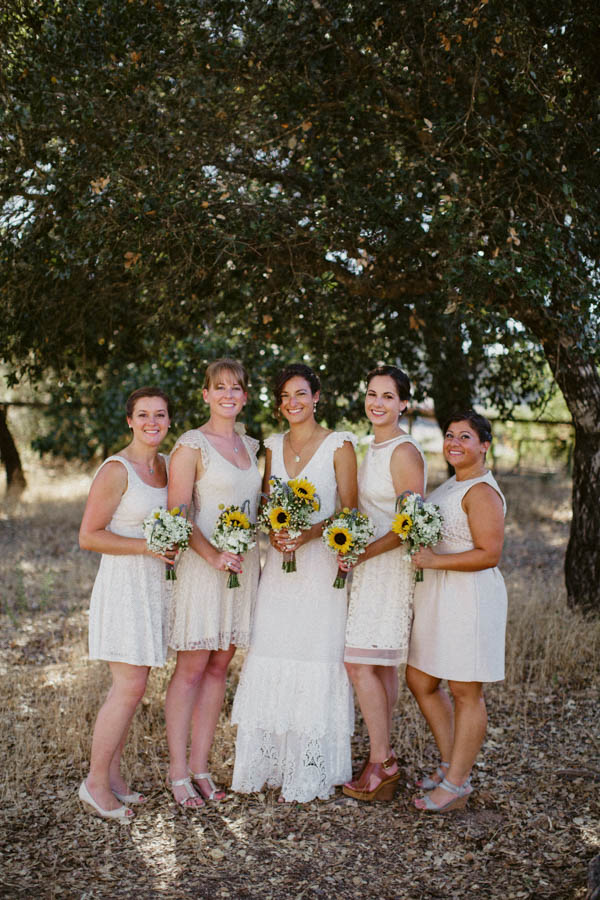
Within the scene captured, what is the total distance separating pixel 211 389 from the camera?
14.6 feet

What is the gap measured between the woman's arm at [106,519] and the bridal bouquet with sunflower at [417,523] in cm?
129

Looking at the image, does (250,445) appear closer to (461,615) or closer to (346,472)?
(346,472)

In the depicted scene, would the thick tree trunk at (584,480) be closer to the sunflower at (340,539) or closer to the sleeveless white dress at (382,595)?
the sleeveless white dress at (382,595)

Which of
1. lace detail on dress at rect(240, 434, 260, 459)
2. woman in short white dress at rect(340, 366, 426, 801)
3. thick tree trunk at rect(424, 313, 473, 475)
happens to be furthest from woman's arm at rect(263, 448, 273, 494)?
thick tree trunk at rect(424, 313, 473, 475)

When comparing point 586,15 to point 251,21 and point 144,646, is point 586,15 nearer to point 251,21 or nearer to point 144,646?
point 251,21

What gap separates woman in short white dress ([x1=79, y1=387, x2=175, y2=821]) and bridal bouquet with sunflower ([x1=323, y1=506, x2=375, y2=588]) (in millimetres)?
939

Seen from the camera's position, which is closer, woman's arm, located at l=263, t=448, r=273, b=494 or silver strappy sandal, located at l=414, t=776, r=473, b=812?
silver strappy sandal, located at l=414, t=776, r=473, b=812

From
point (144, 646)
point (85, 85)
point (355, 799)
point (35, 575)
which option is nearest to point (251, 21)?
point (85, 85)

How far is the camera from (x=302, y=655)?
4488mm

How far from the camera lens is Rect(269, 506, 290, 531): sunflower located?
13.6 ft

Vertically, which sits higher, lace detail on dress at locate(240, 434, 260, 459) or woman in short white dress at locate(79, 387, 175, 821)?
lace detail on dress at locate(240, 434, 260, 459)

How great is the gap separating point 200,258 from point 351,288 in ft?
4.13

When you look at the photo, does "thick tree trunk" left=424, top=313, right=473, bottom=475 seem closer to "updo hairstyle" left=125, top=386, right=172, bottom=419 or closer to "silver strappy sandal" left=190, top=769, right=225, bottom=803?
"updo hairstyle" left=125, top=386, right=172, bottom=419

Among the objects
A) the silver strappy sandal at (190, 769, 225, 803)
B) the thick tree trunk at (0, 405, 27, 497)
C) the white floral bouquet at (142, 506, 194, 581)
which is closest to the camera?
the white floral bouquet at (142, 506, 194, 581)
